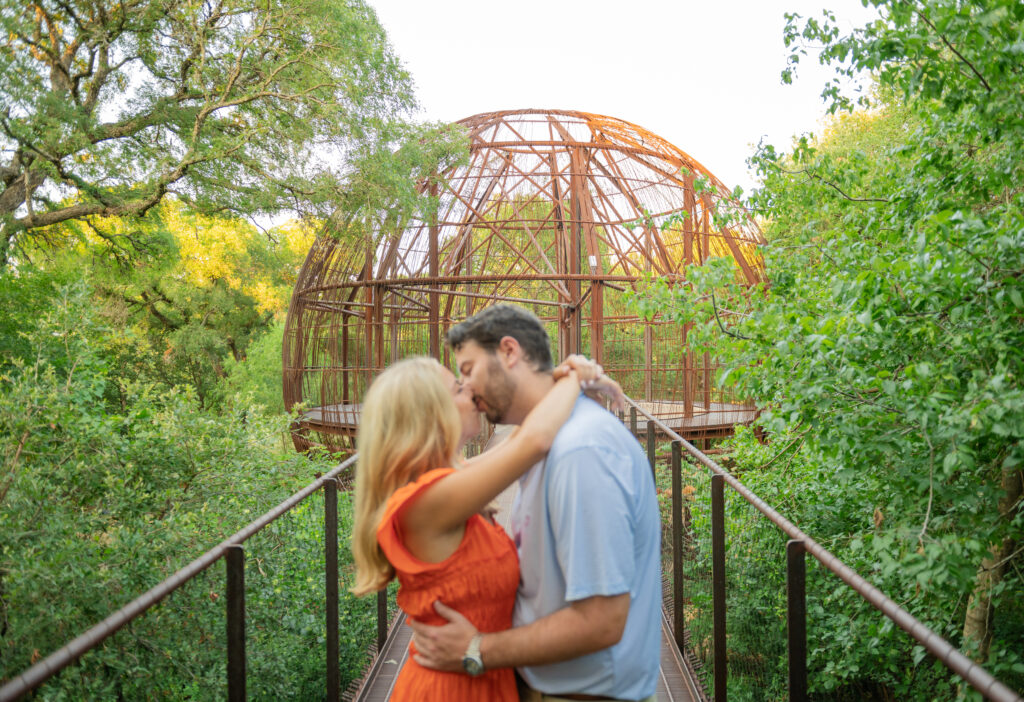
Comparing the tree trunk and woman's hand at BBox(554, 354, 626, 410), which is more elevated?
woman's hand at BBox(554, 354, 626, 410)

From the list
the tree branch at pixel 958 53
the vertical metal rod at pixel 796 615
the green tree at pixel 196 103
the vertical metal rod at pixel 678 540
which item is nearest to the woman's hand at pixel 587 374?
the vertical metal rod at pixel 796 615

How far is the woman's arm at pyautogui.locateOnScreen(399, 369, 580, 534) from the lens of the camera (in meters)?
1.48

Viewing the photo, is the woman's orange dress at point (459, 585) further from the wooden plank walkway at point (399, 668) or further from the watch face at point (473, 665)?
the wooden plank walkway at point (399, 668)

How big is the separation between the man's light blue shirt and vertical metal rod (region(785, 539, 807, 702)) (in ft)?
1.84

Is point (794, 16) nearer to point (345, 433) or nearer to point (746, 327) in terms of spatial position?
point (746, 327)

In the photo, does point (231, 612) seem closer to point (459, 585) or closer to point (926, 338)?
point (459, 585)

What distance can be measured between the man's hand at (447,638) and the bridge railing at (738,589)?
904 mm

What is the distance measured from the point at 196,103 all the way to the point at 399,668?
11.6 meters

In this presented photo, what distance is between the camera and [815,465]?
580 cm

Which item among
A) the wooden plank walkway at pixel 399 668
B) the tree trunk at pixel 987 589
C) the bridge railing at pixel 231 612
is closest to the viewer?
the bridge railing at pixel 231 612

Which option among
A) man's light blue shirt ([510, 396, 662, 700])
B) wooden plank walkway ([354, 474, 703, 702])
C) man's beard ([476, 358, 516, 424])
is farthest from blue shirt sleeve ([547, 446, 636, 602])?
wooden plank walkway ([354, 474, 703, 702])

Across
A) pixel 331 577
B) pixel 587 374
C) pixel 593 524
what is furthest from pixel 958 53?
pixel 331 577

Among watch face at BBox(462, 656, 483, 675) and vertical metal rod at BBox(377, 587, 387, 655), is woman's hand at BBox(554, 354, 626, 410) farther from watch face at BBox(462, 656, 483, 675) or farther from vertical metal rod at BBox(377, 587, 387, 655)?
vertical metal rod at BBox(377, 587, 387, 655)

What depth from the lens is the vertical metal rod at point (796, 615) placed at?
2.04m
